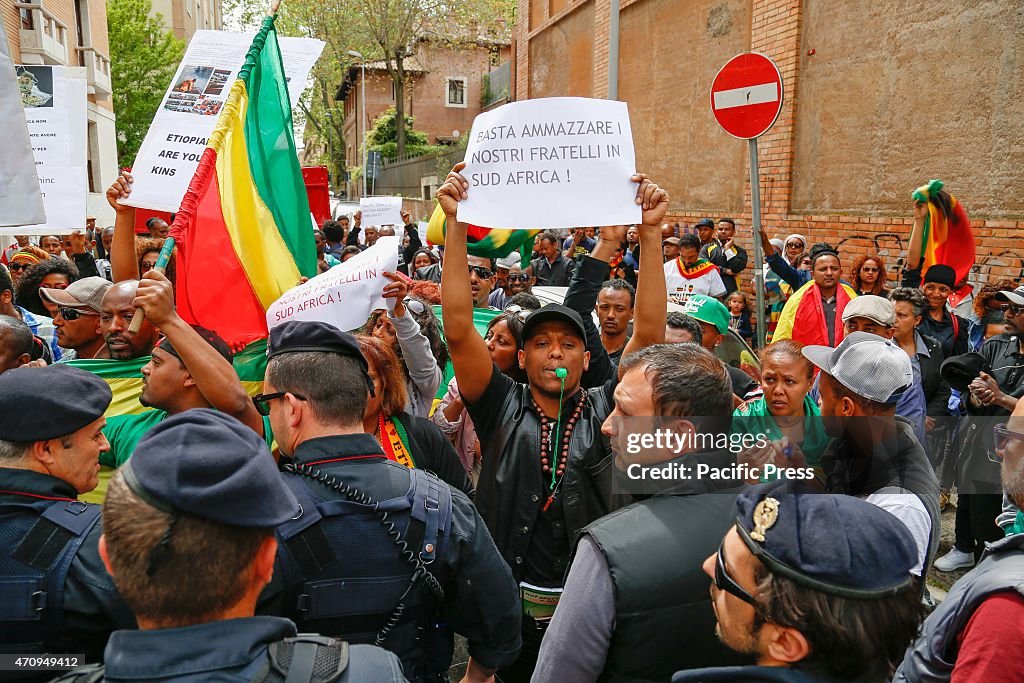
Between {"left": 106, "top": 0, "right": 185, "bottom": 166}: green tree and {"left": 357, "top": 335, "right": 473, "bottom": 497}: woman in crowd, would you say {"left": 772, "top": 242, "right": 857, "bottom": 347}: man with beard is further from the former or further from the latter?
{"left": 106, "top": 0, "right": 185, "bottom": 166}: green tree

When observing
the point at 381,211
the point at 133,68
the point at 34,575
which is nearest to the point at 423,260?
the point at 381,211

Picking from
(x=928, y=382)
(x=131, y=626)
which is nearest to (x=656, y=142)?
(x=928, y=382)

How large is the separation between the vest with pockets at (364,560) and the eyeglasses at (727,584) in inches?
31.7

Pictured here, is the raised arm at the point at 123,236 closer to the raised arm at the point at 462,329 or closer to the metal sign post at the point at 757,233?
the raised arm at the point at 462,329

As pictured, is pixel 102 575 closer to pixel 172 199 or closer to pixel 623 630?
pixel 623 630

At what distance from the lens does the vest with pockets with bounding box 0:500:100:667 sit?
1916mm

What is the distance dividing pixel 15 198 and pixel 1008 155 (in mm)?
8341

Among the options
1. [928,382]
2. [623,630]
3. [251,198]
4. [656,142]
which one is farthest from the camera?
[656,142]

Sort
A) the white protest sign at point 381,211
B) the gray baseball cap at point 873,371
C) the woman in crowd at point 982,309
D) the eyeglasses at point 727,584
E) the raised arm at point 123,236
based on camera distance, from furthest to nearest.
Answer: the white protest sign at point 381,211
the woman in crowd at point 982,309
the raised arm at point 123,236
the gray baseball cap at point 873,371
the eyeglasses at point 727,584

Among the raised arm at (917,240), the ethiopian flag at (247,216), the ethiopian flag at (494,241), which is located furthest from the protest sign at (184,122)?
the raised arm at (917,240)

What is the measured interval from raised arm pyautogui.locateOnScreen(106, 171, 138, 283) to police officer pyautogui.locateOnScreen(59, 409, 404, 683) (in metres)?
3.05

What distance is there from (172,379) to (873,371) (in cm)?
240

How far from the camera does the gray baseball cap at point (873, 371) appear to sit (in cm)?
284

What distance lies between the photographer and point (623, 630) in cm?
188
